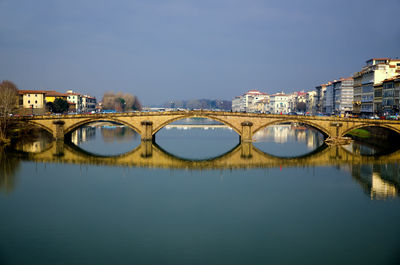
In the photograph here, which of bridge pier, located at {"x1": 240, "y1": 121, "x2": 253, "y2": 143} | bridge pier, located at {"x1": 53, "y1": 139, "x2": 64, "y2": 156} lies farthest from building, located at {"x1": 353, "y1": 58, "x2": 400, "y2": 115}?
→ bridge pier, located at {"x1": 53, "y1": 139, "x2": 64, "y2": 156}

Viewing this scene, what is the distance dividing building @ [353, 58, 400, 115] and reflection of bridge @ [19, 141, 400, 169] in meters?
23.8

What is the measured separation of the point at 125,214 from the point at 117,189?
534 centimetres

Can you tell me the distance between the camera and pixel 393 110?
54.6m

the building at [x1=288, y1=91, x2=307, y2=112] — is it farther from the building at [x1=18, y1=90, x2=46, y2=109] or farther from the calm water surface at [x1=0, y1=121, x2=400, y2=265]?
the calm water surface at [x1=0, y1=121, x2=400, y2=265]

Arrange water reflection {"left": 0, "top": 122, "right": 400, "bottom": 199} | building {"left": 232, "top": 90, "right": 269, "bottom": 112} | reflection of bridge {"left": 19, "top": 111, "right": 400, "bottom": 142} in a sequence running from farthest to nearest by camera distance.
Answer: building {"left": 232, "top": 90, "right": 269, "bottom": 112} → reflection of bridge {"left": 19, "top": 111, "right": 400, "bottom": 142} → water reflection {"left": 0, "top": 122, "right": 400, "bottom": 199}

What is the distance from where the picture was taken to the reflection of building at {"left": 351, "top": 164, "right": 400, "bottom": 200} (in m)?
24.9

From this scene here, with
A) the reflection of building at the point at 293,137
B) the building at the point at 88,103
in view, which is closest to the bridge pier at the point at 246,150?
the reflection of building at the point at 293,137

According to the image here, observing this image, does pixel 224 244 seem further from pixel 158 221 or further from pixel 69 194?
pixel 69 194

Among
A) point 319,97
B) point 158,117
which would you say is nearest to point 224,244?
point 158,117

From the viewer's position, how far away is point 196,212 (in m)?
20.7

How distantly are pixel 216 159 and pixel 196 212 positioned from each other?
57.2ft

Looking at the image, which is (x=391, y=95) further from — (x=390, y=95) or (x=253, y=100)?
(x=253, y=100)

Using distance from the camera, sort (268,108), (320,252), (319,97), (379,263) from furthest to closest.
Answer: (268,108), (319,97), (320,252), (379,263)

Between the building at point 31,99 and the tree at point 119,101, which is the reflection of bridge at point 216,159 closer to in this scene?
the building at point 31,99
